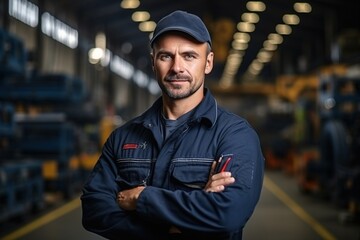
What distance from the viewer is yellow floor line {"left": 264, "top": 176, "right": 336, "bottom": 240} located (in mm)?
8119

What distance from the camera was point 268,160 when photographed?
2241cm

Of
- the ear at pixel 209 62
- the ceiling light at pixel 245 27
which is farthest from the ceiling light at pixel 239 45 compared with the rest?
the ear at pixel 209 62

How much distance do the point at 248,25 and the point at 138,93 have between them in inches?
522

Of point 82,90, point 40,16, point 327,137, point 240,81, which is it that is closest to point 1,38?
point 82,90

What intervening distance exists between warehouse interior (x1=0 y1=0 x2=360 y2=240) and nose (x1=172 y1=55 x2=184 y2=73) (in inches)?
220

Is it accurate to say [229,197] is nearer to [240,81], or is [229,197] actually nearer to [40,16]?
[40,16]

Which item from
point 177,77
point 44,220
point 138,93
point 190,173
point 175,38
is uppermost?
point 175,38

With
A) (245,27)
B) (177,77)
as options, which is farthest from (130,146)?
(245,27)

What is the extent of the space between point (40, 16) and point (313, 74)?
10.5 meters

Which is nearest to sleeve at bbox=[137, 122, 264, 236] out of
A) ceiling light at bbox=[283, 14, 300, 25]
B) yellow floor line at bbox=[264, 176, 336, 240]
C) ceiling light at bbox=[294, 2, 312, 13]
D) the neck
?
the neck

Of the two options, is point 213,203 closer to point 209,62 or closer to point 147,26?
point 209,62

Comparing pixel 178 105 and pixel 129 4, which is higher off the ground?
pixel 129 4

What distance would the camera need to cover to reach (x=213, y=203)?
2324 mm

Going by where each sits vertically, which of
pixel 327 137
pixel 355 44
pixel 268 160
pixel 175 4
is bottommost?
pixel 268 160
